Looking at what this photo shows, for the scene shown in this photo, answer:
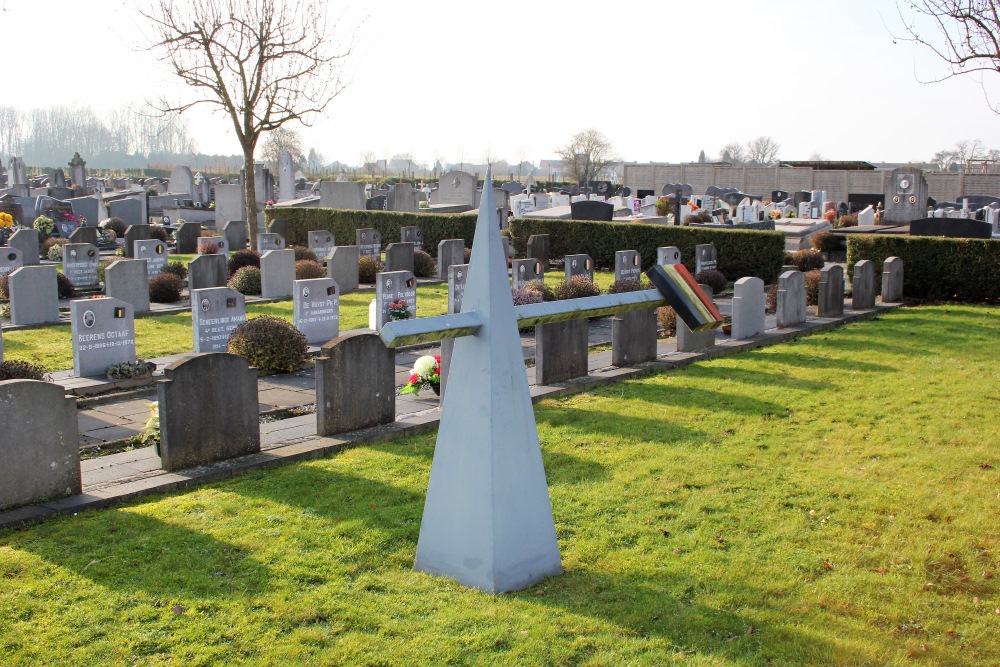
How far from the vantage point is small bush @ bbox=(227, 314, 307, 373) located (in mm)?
11797

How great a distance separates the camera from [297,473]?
7.73 m

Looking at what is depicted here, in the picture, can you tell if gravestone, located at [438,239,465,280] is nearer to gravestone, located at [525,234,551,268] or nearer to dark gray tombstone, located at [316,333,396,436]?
gravestone, located at [525,234,551,268]

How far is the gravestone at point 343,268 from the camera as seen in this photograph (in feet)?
65.6

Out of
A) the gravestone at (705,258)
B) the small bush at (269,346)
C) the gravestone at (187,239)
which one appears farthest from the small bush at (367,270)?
the small bush at (269,346)

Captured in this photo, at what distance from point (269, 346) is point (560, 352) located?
12.3ft

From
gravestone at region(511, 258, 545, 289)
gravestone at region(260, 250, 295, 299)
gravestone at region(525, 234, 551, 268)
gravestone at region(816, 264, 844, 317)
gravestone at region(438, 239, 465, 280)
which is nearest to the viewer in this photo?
gravestone at region(816, 264, 844, 317)

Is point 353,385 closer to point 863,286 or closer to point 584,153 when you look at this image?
point 863,286

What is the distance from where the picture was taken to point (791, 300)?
50.1 ft

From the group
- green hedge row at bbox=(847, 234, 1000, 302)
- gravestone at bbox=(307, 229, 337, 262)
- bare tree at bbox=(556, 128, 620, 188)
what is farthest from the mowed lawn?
bare tree at bbox=(556, 128, 620, 188)

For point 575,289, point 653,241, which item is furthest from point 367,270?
point 653,241

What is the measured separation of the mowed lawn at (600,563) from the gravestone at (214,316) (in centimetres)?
531

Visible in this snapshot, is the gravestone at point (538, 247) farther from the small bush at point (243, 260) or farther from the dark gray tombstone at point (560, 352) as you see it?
the dark gray tombstone at point (560, 352)

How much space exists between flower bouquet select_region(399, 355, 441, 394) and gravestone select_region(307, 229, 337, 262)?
45.0ft

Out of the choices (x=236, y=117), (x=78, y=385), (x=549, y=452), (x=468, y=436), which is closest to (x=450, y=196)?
(x=236, y=117)
